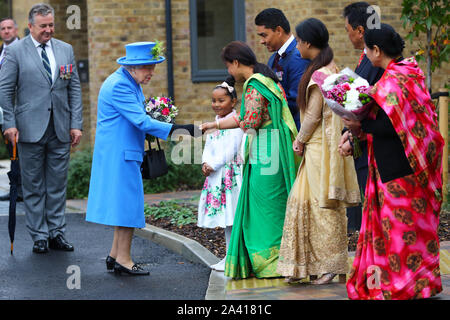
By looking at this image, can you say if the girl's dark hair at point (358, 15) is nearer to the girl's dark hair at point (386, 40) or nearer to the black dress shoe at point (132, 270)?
the girl's dark hair at point (386, 40)

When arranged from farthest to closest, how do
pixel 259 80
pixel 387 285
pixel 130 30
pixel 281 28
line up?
pixel 130 30 < pixel 281 28 < pixel 259 80 < pixel 387 285

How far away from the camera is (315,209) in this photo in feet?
19.9

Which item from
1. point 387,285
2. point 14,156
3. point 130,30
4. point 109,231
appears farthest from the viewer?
point 130,30

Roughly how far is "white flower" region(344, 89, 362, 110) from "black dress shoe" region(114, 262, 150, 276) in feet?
8.67

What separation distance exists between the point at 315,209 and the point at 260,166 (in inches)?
25.7

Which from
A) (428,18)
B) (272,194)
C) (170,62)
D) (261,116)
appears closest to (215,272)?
(272,194)

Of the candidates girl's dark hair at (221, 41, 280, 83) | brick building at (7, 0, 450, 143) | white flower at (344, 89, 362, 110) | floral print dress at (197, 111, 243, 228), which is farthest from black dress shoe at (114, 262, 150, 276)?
brick building at (7, 0, 450, 143)

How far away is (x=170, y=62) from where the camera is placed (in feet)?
45.2

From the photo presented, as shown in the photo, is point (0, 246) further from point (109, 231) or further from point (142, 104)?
point (142, 104)

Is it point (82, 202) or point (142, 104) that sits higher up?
point (142, 104)

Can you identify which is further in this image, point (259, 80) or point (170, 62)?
point (170, 62)

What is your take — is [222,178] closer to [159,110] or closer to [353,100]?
[159,110]

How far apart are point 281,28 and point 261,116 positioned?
0.93 metres

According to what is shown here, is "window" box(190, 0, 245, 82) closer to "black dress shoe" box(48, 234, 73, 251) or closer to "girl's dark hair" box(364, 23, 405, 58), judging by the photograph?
"black dress shoe" box(48, 234, 73, 251)
